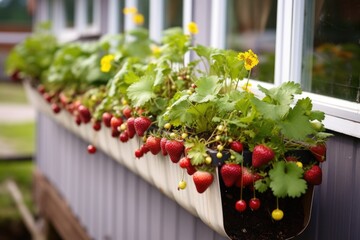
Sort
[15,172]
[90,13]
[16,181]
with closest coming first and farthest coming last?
[90,13] < [16,181] < [15,172]

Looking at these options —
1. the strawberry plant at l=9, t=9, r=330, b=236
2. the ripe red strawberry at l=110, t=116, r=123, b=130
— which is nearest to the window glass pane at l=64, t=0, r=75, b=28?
the ripe red strawberry at l=110, t=116, r=123, b=130

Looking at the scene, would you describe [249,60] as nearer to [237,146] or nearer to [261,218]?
[237,146]

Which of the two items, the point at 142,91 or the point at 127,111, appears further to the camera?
the point at 127,111

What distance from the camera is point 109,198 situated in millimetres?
4238

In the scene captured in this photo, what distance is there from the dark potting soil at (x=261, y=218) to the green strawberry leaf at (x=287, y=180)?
166 millimetres

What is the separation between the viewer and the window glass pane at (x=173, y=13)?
355 centimetres

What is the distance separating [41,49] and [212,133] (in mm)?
3387

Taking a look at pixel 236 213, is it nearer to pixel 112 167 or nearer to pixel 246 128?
pixel 246 128

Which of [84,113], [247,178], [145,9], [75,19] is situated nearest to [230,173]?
[247,178]

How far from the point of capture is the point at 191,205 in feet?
7.48

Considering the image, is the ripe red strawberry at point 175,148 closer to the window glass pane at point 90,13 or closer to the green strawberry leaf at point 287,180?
the green strawberry leaf at point 287,180

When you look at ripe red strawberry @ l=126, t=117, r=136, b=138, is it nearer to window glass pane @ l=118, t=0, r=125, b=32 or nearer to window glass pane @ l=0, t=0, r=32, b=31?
window glass pane @ l=118, t=0, r=125, b=32

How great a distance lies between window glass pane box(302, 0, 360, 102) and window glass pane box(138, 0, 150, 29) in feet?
4.76

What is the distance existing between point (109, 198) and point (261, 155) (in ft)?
8.41
